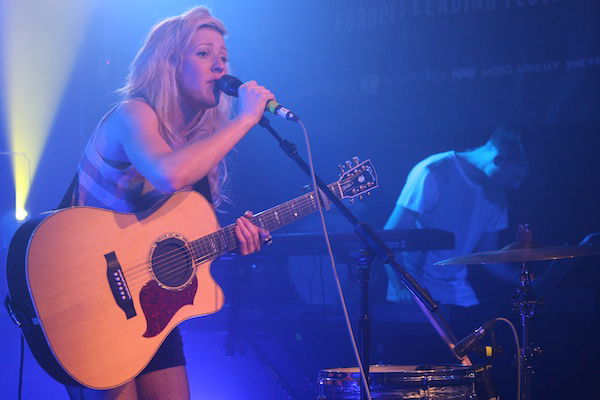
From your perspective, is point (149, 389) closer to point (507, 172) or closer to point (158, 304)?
point (158, 304)

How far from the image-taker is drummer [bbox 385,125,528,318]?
17.7 ft

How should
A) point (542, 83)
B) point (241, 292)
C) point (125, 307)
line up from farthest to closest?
point (542, 83)
point (241, 292)
point (125, 307)

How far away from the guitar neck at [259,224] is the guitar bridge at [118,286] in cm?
34

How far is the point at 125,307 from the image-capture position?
94.1 inches

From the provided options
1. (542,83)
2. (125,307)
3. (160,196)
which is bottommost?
(125,307)

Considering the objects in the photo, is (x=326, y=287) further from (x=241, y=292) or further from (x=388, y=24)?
(x=388, y=24)

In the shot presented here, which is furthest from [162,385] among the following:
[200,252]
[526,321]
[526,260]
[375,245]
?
[526,321]

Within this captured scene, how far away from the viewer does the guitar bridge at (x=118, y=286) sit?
238 cm

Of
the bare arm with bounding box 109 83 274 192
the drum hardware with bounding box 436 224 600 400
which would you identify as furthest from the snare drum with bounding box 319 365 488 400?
the bare arm with bounding box 109 83 274 192

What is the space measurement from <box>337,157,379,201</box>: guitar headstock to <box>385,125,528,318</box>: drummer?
2.31m

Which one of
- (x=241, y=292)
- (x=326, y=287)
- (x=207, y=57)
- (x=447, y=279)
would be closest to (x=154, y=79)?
(x=207, y=57)

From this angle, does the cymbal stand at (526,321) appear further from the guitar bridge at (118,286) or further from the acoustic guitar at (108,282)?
the guitar bridge at (118,286)

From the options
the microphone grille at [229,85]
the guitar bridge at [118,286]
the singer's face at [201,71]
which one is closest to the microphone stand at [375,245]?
the microphone grille at [229,85]

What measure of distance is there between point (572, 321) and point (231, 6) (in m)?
3.97
